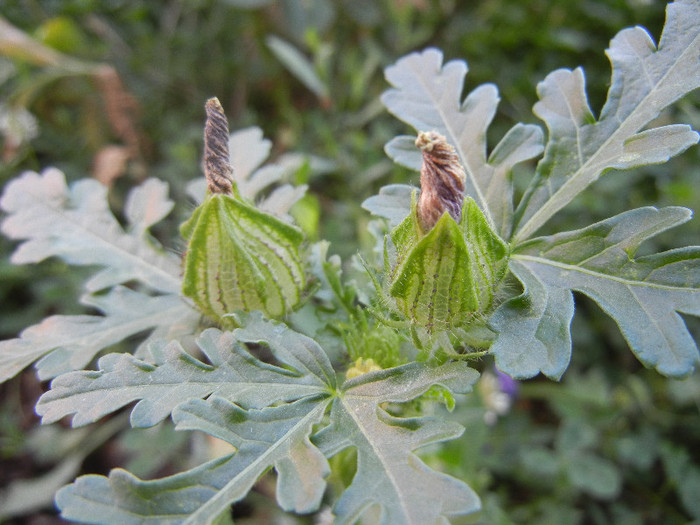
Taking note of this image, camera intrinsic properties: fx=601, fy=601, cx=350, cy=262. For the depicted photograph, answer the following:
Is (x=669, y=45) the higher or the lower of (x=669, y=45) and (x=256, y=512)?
the higher

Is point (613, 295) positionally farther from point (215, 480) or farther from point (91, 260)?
point (91, 260)

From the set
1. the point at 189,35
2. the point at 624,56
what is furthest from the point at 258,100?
the point at 624,56

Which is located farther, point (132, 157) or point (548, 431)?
point (132, 157)

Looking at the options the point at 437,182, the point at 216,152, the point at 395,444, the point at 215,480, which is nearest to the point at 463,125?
the point at 437,182

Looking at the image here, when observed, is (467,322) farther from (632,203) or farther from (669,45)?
(632,203)

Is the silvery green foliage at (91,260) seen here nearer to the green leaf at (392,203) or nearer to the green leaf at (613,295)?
the green leaf at (392,203)

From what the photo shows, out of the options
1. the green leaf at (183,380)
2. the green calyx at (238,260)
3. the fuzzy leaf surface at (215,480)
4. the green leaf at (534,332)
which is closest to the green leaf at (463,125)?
the green leaf at (534,332)

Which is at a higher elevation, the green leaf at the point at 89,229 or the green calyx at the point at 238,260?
the green calyx at the point at 238,260
